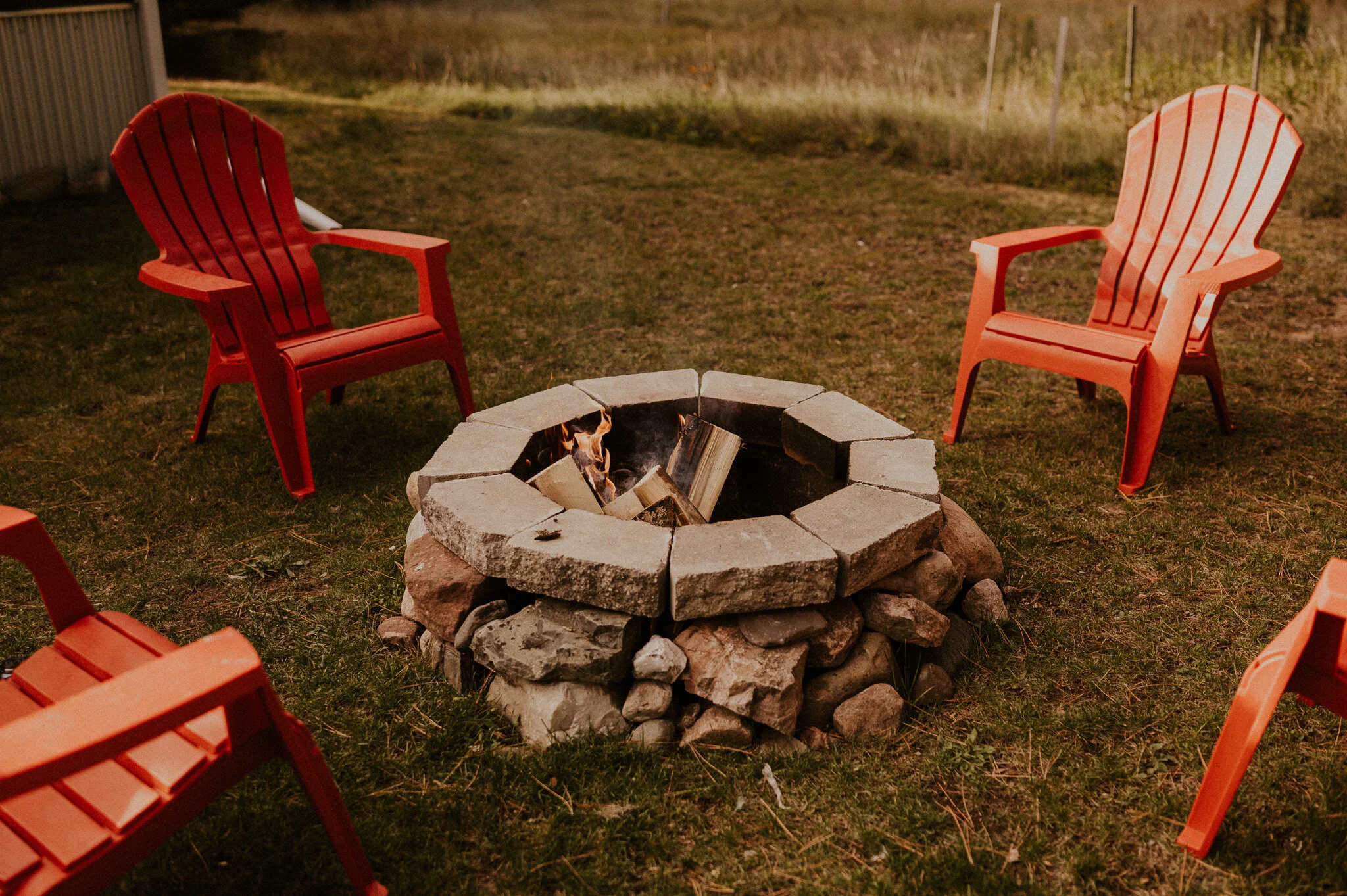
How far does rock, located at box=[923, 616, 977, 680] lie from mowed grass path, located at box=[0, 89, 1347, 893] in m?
0.06

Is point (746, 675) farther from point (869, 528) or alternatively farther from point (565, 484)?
point (565, 484)

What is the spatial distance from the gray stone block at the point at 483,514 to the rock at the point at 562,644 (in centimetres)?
14

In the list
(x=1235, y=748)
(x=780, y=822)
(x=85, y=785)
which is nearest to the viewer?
(x=85, y=785)

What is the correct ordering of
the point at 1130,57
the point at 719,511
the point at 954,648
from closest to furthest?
the point at 954,648 < the point at 719,511 < the point at 1130,57

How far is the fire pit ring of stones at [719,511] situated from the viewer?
6.95 feet

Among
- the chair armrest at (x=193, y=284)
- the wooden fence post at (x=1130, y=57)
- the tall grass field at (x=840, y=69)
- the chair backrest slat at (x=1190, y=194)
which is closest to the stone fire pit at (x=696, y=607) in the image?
the chair armrest at (x=193, y=284)

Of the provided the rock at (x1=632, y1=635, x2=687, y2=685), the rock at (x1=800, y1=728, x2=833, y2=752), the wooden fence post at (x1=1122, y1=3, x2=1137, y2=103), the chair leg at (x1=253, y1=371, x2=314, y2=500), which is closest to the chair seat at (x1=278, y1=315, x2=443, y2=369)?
the chair leg at (x1=253, y1=371, x2=314, y2=500)

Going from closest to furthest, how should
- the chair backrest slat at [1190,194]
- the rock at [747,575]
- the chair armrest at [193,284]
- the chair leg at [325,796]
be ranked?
the chair leg at [325,796] < the rock at [747,575] < the chair armrest at [193,284] < the chair backrest slat at [1190,194]

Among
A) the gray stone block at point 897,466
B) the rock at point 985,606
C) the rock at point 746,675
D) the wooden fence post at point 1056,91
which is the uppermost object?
the wooden fence post at point 1056,91

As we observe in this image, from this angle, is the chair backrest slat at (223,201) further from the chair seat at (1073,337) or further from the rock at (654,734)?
the chair seat at (1073,337)

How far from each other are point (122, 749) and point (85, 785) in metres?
0.32

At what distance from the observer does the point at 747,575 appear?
6.89 feet

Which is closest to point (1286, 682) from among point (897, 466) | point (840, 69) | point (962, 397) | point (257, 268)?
point (897, 466)

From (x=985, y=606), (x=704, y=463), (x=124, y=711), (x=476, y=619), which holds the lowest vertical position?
(x=985, y=606)
